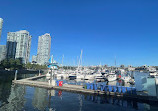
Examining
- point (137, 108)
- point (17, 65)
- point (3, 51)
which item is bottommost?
point (137, 108)

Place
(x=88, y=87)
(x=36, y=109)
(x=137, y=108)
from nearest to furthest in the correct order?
(x=36, y=109)
(x=137, y=108)
(x=88, y=87)

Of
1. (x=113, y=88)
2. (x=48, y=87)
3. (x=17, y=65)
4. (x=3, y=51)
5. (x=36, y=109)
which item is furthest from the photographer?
(x=3, y=51)

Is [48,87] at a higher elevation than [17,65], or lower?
lower

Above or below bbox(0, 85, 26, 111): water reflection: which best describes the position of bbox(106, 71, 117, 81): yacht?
above

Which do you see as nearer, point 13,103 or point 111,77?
point 13,103

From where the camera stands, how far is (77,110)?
23.0 metres

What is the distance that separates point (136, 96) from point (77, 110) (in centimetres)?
1566

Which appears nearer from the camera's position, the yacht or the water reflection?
the water reflection

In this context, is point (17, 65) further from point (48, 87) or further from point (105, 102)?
point (105, 102)

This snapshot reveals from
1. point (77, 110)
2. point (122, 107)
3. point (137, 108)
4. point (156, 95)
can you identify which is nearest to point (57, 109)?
point (77, 110)

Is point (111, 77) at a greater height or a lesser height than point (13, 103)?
greater

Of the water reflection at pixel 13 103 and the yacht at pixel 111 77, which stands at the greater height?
the yacht at pixel 111 77

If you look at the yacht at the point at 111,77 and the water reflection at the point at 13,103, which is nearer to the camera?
the water reflection at the point at 13,103

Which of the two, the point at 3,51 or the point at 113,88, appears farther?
the point at 3,51
